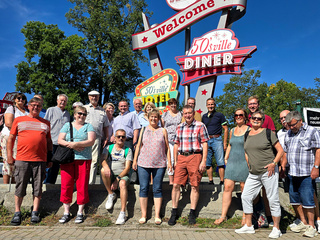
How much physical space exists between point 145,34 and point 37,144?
392 inches

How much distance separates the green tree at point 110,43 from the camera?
22500mm

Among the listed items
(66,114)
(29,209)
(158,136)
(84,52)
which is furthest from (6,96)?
(84,52)

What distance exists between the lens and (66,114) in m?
5.05

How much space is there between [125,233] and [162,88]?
8.28 m

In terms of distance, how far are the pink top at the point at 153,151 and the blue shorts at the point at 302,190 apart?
2.08 metres

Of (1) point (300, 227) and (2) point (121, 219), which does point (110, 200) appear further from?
(1) point (300, 227)

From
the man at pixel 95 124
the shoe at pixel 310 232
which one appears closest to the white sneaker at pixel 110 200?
the man at pixel 95 124

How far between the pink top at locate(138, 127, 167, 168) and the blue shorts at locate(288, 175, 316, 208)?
2079mm

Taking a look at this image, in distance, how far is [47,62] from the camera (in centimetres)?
2016

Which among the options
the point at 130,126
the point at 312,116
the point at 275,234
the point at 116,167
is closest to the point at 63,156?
the point at 116,167

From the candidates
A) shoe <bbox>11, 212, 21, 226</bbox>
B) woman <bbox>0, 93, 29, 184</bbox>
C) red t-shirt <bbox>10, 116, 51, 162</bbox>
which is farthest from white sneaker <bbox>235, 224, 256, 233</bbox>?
woman <bbox>0, 93, 29, 184</bbox>

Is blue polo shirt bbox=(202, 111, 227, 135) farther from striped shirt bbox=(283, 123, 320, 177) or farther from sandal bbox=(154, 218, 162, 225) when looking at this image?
sandal bbox=(154, 218, 162, 225)

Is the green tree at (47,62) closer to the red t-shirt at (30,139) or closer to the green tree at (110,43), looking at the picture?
the green tree at (110,43)

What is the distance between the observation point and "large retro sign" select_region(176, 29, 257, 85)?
32.2 ft
